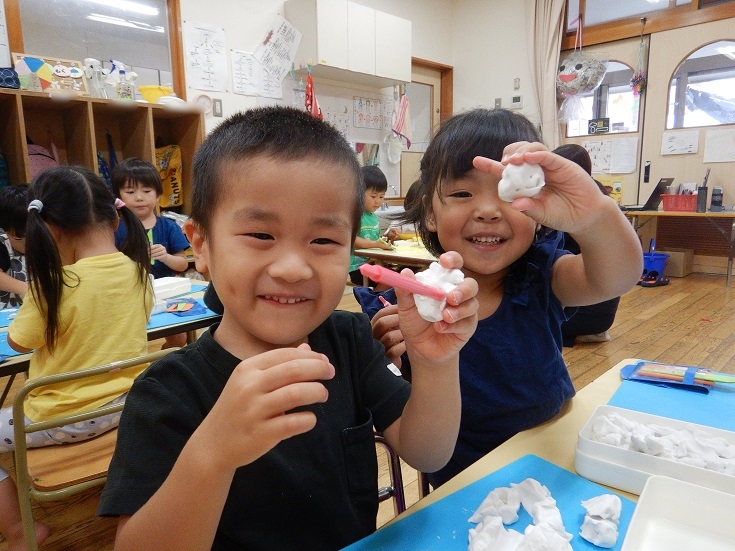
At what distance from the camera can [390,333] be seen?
972 millimetres

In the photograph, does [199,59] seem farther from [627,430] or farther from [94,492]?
[627,430]

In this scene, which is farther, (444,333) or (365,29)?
(365,29)

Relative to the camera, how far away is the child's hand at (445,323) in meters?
0.58

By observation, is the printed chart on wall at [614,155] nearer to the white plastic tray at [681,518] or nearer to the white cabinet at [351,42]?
the white cabinet at [351,42]

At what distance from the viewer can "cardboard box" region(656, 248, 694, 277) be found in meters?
5.42

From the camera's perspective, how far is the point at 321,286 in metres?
0.65

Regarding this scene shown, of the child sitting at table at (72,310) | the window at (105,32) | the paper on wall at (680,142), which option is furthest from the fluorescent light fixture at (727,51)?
the child sitting at table at (72,310)

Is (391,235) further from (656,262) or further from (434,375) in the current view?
(434,375)

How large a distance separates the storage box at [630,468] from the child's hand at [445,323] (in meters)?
0.26

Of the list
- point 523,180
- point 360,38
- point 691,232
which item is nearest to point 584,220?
point 523,180

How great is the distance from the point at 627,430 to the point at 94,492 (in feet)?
6.44

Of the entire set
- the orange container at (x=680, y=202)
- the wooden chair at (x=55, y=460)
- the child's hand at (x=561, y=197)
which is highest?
the child's hand at (x=561, y=197)

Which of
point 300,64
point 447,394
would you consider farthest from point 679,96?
point 447,394

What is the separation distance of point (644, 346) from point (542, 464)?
117 inches
